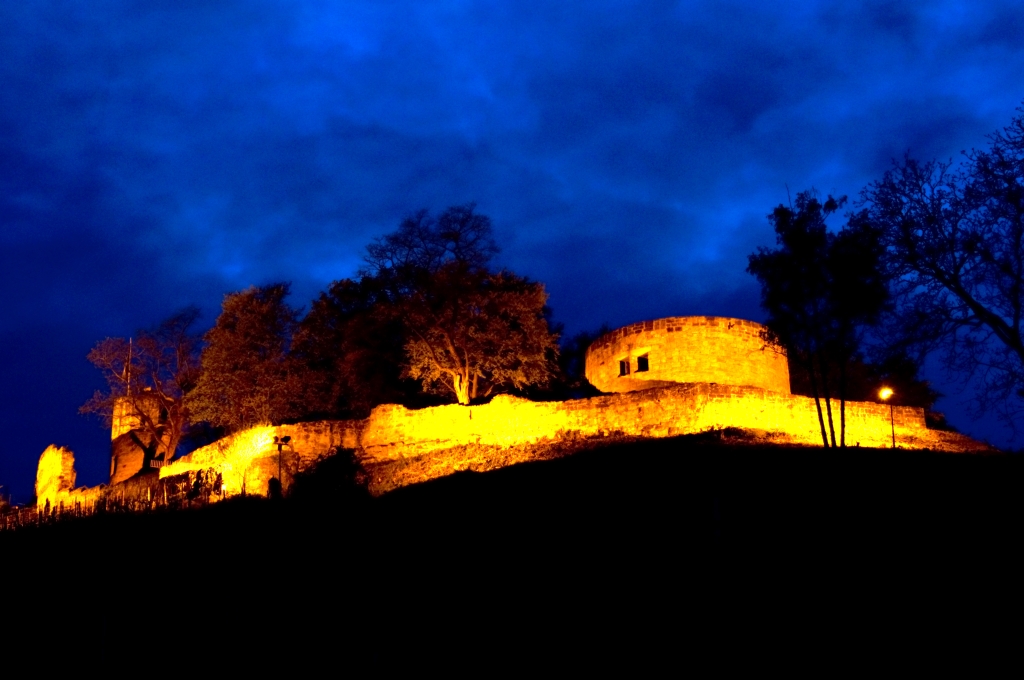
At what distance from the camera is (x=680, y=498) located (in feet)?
45.5

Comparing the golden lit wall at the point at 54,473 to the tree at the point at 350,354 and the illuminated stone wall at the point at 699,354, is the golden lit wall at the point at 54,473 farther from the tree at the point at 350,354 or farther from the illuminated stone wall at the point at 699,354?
the illuminated stone wall at the point at 699,354

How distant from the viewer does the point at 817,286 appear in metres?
21.1

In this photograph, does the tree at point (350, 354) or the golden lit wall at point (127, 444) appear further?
the golden lit wall at point (127, 444)

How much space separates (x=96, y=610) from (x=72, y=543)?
264 inches

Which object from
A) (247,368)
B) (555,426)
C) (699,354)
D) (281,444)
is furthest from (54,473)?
(699,354)

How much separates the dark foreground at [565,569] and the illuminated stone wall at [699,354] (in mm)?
9652

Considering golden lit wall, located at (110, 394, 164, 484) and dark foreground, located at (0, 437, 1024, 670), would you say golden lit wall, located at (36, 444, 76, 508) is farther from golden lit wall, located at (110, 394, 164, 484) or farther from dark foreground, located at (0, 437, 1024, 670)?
dark foreground, located at (0, 437, 1024, 670)

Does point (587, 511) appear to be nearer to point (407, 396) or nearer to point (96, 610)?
point (96, 610)

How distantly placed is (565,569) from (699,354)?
16.8 meters

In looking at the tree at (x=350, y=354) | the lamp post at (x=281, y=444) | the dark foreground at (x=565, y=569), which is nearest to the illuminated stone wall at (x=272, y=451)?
the lamp post at (x=281, y=444)

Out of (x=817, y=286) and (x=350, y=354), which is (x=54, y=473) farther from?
(x=817, y=286)

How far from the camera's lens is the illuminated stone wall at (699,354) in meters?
26.9

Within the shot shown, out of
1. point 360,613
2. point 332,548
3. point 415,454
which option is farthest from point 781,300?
point 360,613

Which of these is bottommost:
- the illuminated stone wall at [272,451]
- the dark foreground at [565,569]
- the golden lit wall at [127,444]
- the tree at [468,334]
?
the dark foreground at [565,569]
